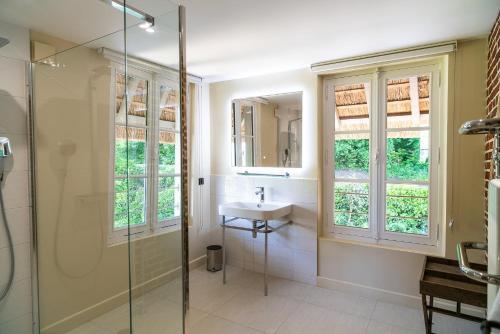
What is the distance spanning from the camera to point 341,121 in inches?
115

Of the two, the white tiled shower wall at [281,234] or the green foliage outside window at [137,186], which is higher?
the green foliage outside window at [137,186]

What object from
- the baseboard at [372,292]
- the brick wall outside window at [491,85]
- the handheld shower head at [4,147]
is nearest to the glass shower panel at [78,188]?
the handheld shower head at [4,147]

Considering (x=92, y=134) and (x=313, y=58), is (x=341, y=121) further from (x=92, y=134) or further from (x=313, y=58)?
(x=92, y=134)

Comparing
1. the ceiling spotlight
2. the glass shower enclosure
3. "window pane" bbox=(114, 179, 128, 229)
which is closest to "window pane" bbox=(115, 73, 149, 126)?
the glass shower enclosure

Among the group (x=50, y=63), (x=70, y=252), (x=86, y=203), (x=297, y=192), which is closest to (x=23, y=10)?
(x=50, y=63)

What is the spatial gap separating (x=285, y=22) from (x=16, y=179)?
6.95ft

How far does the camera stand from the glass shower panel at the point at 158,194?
5.37ft

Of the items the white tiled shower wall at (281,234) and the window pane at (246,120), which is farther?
the window pane at (246,120)

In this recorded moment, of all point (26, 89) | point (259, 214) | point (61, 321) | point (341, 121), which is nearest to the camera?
point (26, 89)

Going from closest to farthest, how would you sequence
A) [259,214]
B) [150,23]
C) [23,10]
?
1. [150,23]
2. [23,10]
3. [259,214]

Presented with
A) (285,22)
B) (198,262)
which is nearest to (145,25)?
(285,22)

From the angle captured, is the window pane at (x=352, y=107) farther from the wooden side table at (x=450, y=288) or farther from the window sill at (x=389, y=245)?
the wooden side table at (x=450, y=288)

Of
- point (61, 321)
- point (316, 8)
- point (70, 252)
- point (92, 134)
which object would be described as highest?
point (316, 8)

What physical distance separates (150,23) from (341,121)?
2002mm
